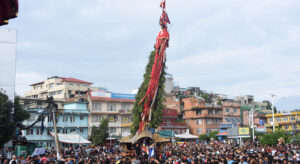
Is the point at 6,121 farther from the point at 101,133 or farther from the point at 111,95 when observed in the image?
the point at 111,95

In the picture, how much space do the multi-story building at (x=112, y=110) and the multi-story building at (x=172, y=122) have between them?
720 centimetres

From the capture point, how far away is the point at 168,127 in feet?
193

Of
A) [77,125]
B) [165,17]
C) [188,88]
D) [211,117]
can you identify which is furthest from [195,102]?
[165,17]

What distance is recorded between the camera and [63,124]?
49156 mm

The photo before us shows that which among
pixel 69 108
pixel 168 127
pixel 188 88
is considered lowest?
pixel 168 127

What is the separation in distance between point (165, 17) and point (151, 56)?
690 centimetres

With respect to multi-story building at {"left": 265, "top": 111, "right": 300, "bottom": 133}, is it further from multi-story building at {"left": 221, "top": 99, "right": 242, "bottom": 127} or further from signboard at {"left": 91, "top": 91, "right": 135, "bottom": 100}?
signboard at {"left": 91, "top": 91, "right": 135, "bottom": 100}

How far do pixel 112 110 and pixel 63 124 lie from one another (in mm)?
9847

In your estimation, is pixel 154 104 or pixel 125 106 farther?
pixel 125 106

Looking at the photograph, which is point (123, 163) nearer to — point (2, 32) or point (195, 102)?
point (2, 32)

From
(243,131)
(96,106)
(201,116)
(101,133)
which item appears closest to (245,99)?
(201,116)

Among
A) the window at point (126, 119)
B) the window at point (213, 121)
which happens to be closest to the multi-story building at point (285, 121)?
the window at point (213, 121)

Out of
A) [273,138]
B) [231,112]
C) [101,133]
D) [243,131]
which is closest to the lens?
[273,138]

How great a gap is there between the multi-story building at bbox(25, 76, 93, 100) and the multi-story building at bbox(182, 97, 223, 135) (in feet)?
73.2
